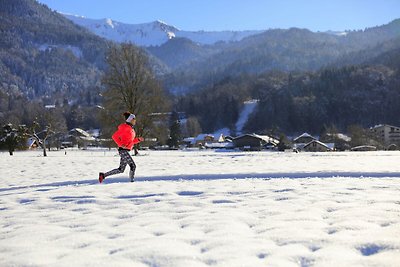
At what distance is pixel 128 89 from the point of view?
34.3m

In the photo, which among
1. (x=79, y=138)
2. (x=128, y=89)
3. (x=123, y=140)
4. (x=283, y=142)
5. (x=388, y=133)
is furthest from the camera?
(x=79, y=138)

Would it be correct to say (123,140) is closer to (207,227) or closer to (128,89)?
(207,227)

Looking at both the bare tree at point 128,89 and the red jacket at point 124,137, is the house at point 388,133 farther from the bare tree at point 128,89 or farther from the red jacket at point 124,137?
the red jacket at point 124,137

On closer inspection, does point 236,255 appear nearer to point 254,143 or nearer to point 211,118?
point 254,143

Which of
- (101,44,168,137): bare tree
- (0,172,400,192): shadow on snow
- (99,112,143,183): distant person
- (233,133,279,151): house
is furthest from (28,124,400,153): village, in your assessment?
(99,112,143,183): distant person

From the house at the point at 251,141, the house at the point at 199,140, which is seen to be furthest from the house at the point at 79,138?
the house at the point at 251,141

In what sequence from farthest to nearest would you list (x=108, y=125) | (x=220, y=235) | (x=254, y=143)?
(x=254, y=143)
(x=108, y=125)
(x=220, y=235)

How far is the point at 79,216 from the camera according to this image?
258 inches

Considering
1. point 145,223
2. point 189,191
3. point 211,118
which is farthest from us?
point 211,118

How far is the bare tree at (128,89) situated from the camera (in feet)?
112

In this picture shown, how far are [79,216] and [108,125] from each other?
2846 centimetres

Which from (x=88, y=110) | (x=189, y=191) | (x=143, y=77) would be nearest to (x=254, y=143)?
(x=143, y=77)

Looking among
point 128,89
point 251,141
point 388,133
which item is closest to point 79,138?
point 251,141

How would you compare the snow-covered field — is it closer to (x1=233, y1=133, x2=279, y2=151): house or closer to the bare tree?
the bare tree
